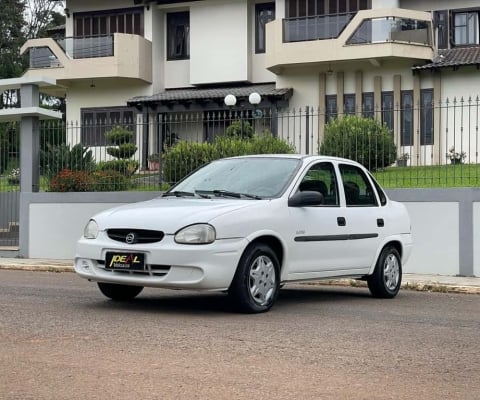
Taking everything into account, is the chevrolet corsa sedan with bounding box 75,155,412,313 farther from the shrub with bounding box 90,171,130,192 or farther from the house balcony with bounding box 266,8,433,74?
the house balcony with bounding box 266,8,433,74

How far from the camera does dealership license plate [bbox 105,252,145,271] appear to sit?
827cm

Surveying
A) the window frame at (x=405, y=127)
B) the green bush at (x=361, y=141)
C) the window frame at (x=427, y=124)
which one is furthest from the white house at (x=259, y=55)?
the green bush at (x=361, y=141)

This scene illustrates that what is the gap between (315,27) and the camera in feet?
96.9

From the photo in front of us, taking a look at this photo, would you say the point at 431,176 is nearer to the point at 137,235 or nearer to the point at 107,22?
the point at 137,235

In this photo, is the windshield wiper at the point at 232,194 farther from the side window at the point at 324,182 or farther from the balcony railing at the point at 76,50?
the balcony railing at the point at 76,50

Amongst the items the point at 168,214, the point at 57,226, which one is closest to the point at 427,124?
the point at 57,226

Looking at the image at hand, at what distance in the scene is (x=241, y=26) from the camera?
31797 millimetres

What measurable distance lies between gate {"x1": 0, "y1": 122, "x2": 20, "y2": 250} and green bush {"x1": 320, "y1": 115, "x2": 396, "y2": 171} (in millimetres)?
6525

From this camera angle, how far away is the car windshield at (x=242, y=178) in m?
9.20

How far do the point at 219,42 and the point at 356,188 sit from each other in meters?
22.7

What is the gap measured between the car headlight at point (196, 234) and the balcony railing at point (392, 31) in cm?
2133

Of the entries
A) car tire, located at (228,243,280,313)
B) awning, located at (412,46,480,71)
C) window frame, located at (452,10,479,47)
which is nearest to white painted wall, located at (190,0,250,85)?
awning, located at (412,46,480,71)

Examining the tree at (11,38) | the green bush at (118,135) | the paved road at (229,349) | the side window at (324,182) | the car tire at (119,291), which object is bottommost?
the paved road at (229,349)

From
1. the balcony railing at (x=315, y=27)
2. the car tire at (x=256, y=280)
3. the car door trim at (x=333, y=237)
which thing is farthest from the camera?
the balcony railing at (x=315, y=27)
